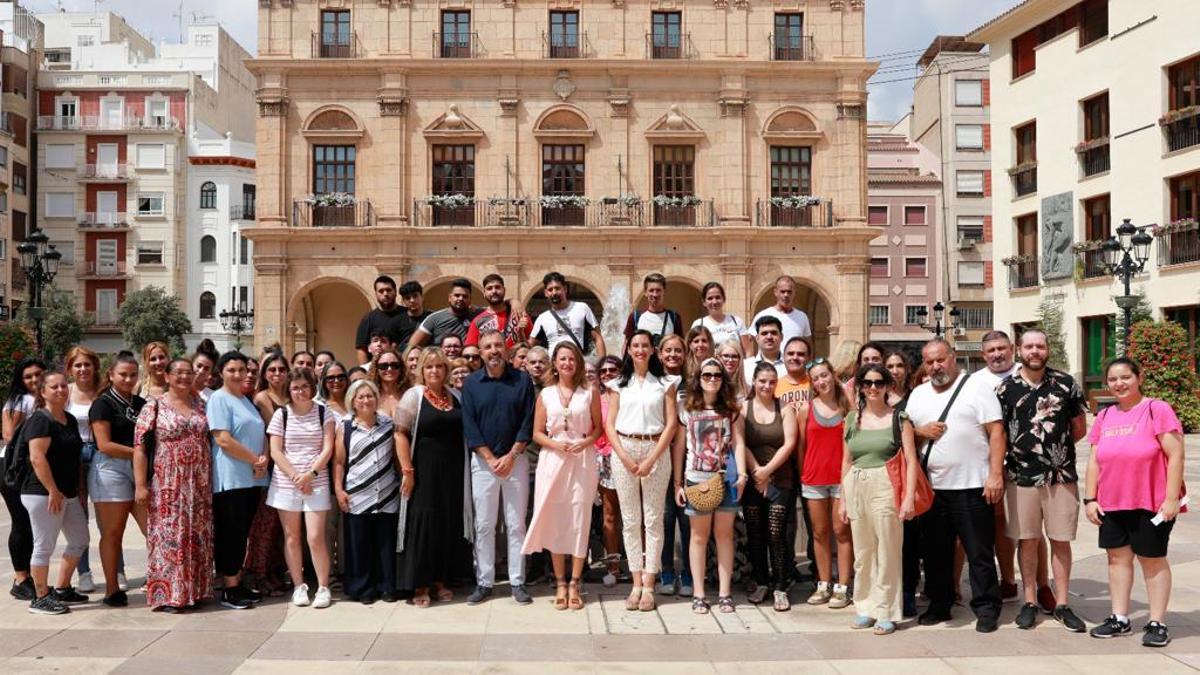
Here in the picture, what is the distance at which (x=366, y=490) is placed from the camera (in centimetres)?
768

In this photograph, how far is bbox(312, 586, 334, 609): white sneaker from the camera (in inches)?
296

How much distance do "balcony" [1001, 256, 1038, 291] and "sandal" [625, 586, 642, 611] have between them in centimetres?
2893

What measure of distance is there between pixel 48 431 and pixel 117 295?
53.0 metres

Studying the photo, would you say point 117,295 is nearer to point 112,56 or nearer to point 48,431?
point 112,56

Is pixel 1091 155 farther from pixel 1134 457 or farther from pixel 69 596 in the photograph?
pixel 69 596

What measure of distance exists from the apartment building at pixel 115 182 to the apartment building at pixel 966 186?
38.3 m

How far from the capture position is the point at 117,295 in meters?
55.4

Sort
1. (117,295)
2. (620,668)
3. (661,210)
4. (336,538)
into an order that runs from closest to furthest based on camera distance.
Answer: (620,668) < (336,538) < (661,210) < (117,295)

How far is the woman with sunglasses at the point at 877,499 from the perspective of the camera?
688 cm

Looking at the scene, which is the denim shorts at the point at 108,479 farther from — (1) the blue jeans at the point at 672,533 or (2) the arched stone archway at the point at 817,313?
(2) the arched stone archway at the point at 817,313

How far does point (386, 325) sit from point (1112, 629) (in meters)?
7.06

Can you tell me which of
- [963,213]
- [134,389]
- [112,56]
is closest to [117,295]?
[112,56]

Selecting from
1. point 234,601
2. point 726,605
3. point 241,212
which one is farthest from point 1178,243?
point 241,212

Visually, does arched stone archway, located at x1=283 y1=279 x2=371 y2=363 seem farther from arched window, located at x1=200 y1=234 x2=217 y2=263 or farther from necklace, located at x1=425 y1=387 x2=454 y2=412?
necklace, located at x1=425 y1=387 x2=454 y2=412
